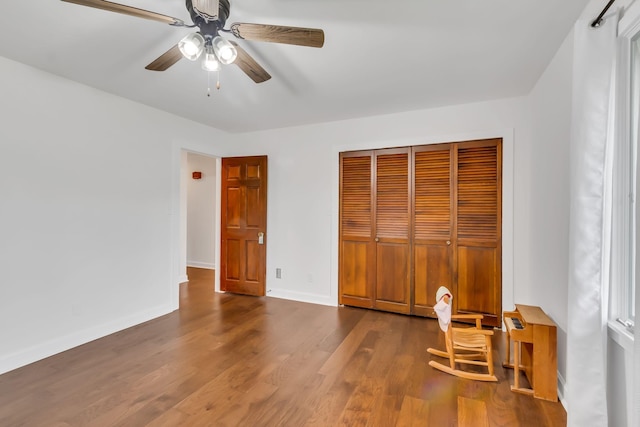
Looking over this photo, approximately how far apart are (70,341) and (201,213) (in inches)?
162

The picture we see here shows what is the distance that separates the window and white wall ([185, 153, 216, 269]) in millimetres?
6316

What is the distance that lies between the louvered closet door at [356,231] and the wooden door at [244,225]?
121cm

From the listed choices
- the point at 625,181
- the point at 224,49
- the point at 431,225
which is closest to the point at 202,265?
the point at 431,225

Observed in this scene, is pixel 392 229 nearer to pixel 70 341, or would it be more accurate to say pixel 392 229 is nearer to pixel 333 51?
pixel 333 51

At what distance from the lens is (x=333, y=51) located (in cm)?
230

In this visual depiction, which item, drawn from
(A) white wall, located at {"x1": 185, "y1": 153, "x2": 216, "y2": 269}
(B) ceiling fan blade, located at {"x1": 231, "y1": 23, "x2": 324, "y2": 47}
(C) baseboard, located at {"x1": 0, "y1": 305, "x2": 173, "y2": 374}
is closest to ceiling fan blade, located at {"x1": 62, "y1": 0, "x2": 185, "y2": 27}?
(B) ceiling fan blade, located at {"x1": 231, "y1": 23, "x2": 324, "y2": 47}

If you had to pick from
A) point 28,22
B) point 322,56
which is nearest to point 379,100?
point 322,56

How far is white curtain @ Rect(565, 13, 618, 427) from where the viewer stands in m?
1.54

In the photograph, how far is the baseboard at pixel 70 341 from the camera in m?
2.49

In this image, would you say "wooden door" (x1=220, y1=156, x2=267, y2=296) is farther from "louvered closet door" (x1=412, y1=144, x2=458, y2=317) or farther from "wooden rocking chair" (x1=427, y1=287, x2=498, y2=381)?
"wooden rocking chair" (x1=427, y1=287, x2=498, y2=381)

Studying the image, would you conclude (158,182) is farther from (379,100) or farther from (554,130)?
(554,130)

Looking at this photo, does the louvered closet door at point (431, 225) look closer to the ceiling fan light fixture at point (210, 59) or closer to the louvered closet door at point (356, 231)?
the louvered closet door at point (356, 231)

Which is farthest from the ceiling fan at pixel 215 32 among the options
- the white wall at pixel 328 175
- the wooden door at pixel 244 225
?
the wooden door at pixel 244 225

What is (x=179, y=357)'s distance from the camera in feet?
8.84
